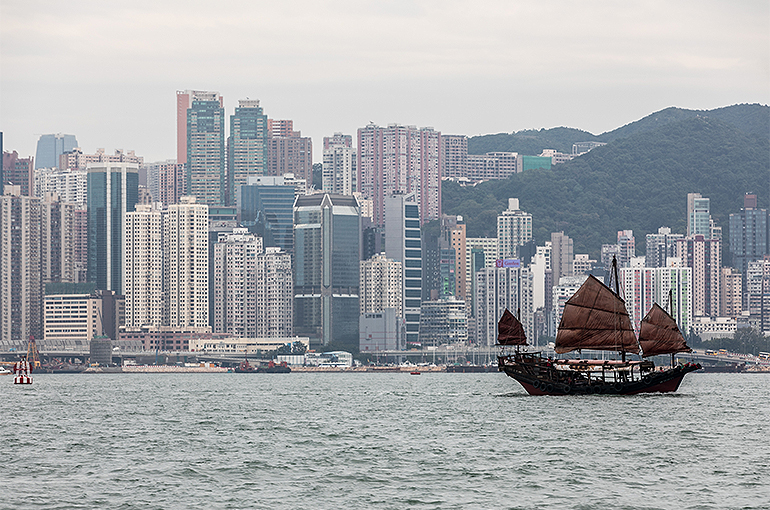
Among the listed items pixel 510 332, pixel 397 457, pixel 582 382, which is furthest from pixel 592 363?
pixel 397 457

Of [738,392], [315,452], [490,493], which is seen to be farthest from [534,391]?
[490,493]

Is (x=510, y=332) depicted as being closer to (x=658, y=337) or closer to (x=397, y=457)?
(x=658, y=337)

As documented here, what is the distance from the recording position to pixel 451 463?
56.0 metres

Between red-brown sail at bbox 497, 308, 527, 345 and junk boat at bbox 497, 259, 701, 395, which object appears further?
red-brown sail at bbox 497, 308, 527, 345

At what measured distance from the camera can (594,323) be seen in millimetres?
105938

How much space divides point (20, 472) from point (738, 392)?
95.9 metres

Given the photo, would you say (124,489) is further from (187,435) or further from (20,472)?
(187,435)

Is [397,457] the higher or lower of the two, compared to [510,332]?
lower

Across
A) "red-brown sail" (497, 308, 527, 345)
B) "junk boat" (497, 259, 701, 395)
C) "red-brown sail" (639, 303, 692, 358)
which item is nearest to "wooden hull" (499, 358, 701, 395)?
"junk boat" (497, 259, 701, 395)

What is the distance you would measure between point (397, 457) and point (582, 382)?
46.2 m

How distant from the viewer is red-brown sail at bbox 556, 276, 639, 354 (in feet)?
345

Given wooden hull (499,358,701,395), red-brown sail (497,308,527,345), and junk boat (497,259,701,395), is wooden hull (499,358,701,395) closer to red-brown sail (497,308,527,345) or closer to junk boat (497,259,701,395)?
junk boat (497,259,701,395)

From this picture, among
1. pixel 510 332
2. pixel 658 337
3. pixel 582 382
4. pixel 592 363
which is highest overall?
pixel 510 332

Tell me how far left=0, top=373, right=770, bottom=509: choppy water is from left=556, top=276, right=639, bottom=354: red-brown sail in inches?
359
